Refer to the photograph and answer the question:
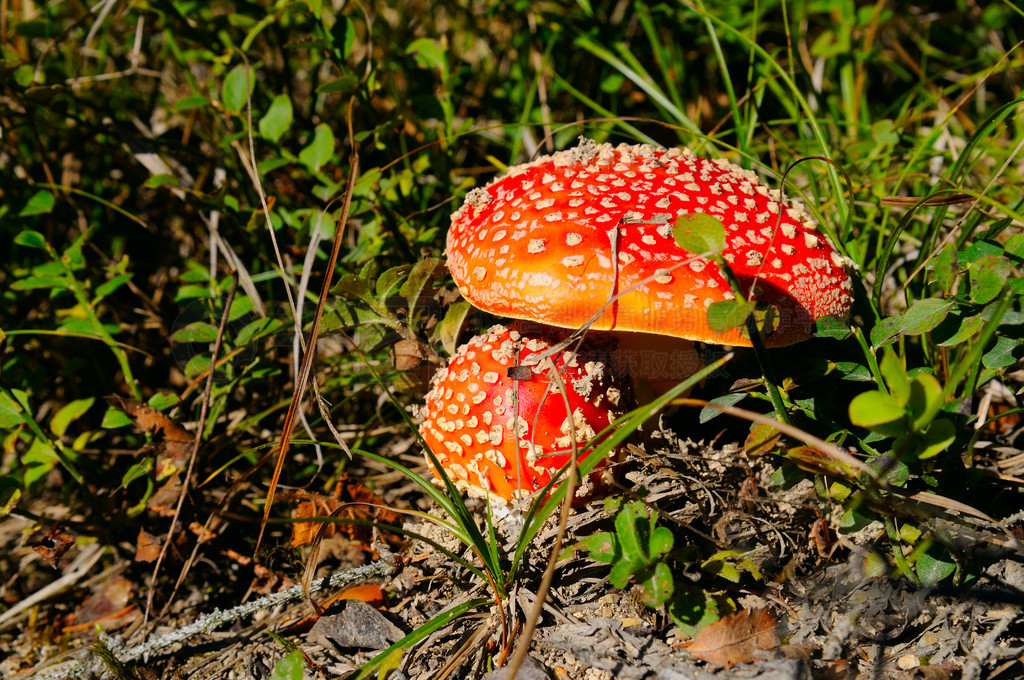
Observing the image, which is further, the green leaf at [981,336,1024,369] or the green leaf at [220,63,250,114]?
the green leaf at [220,63,250,114]

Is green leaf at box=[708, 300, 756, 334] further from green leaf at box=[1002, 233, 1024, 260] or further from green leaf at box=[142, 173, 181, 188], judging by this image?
green leaf at box=[142, 173, 181, 188]

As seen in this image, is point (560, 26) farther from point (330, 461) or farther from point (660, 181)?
point (330, 461)

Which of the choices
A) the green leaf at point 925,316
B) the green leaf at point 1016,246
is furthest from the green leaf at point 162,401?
the green leaf at point 1016,246

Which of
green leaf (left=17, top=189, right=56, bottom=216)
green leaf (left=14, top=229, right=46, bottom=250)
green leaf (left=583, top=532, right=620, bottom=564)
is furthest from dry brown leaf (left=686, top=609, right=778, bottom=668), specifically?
green leaf (left=17, top=189, right=56, bottom=216)

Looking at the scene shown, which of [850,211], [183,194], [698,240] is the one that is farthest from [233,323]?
[850,211]

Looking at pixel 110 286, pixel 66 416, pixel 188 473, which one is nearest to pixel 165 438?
pixel 188 473

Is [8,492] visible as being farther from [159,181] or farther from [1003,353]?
[1003,353]

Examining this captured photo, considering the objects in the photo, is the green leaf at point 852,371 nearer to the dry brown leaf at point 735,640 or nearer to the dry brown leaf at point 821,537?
the dry brown leaf at point 821,537
